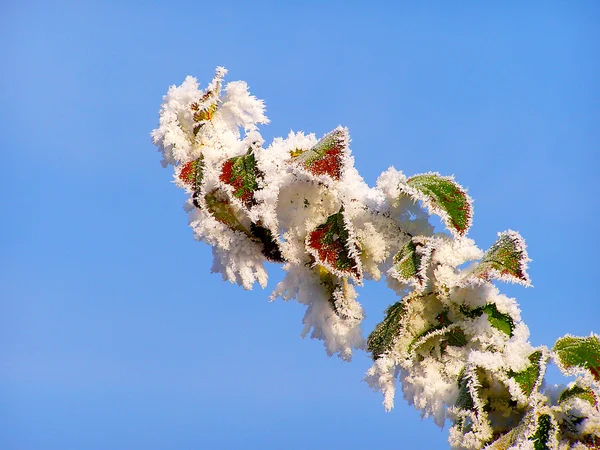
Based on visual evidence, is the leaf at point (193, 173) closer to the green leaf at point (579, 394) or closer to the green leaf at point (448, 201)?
the green leaf at point (448, 201)

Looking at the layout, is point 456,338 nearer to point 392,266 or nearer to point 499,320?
point 499,320

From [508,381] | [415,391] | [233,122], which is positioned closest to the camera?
[508,381]

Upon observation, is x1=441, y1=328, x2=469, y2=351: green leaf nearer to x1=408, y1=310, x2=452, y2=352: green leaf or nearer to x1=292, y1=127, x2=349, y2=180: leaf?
x1=408, y1=310, x2=452, y2=352: green leaf

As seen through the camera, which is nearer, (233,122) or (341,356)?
(341,356)

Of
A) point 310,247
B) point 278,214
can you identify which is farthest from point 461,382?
point 278,214

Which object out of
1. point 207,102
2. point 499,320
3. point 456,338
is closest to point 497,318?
point 499,320

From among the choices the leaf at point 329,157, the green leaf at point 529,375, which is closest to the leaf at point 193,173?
the leaf at point 329,157

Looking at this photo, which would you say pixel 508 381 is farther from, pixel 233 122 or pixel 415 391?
pixel 233 122
